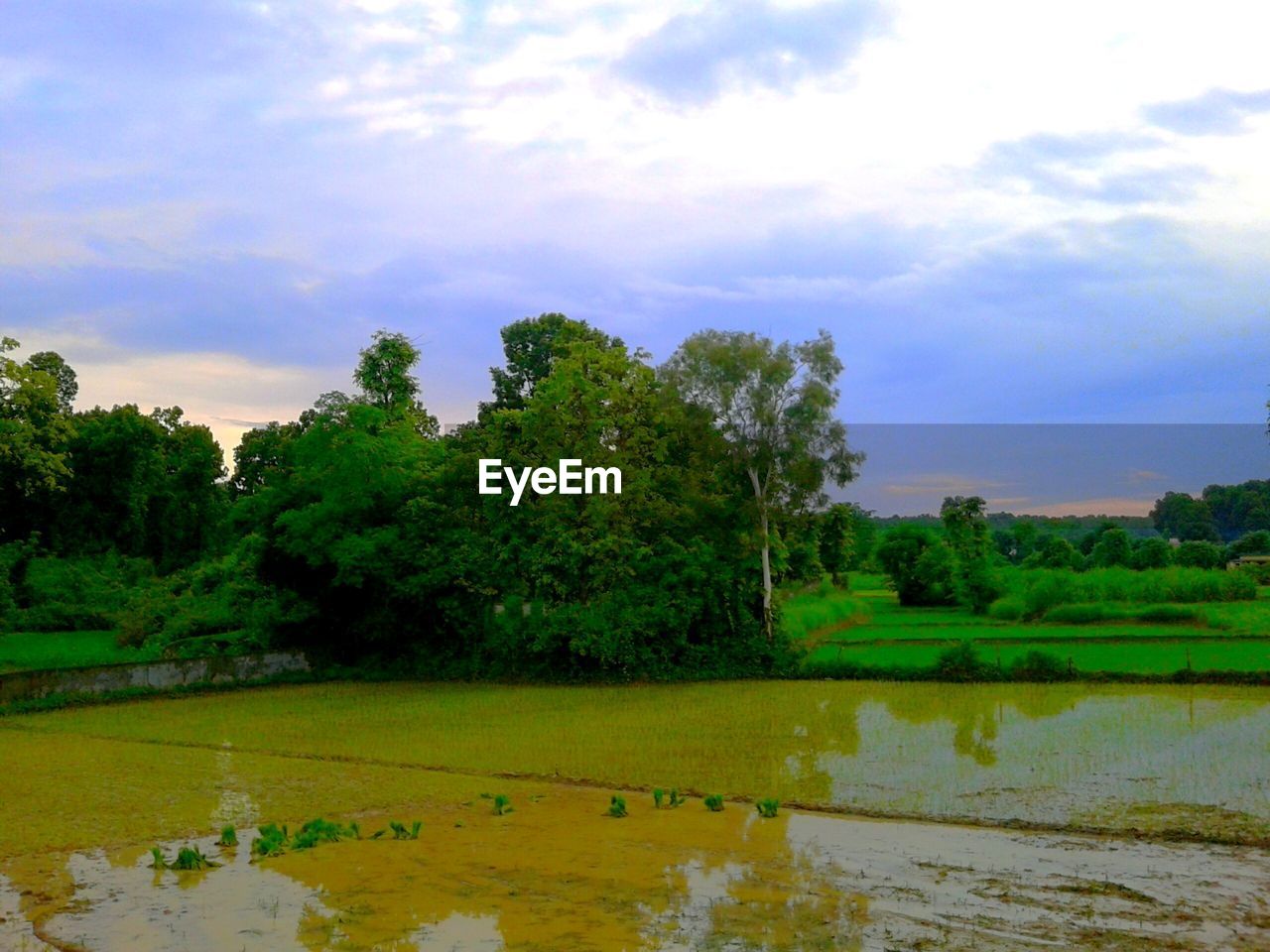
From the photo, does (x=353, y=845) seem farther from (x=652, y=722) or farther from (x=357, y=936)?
(x=652, y=722)

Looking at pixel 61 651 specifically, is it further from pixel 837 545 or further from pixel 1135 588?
pixel 1135 588

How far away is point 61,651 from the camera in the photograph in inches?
1159

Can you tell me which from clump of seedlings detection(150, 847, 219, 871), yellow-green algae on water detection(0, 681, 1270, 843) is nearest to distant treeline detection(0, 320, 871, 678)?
yellow-green algae on water detection(0, 681, 1270, 843)

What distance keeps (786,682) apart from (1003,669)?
14.1 feet

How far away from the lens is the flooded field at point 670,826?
7.38 metres

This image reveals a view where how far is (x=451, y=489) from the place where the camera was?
85.3 ft

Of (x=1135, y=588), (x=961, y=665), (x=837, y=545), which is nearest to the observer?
(x=961, y=665)

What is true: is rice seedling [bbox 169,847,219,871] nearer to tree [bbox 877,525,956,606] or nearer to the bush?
the bush

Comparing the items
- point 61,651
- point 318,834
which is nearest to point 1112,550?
point 61,651

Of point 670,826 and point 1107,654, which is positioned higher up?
point 1107,654

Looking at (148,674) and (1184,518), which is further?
(1184,518)

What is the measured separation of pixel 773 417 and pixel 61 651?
20052 mm

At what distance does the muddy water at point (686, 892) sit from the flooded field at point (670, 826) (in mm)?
33

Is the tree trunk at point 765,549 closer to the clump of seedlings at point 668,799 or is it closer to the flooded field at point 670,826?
the flooded field at point 670,826
